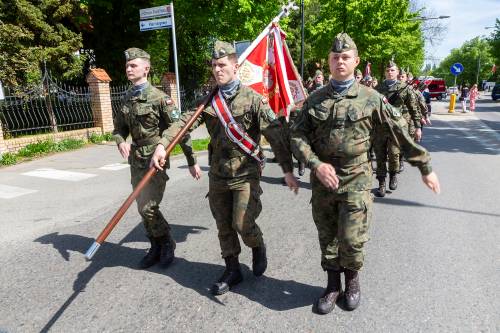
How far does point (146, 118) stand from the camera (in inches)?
143

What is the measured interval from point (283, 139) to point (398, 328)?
159 cm

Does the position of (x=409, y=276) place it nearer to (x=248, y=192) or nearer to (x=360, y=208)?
(x=360, y=208)

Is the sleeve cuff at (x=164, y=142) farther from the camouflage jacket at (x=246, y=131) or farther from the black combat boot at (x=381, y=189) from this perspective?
the black combat boot at (x=381, y=189)

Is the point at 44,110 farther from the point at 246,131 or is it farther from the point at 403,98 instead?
the point at 246,131

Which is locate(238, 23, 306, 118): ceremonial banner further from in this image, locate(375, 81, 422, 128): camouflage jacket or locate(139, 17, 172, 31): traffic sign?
locate(139, 17, 172, 31): traffic sign

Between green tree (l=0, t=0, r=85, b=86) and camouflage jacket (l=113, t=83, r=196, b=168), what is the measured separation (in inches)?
336

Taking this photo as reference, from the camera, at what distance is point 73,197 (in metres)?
6.50

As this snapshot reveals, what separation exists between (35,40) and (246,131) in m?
11.5

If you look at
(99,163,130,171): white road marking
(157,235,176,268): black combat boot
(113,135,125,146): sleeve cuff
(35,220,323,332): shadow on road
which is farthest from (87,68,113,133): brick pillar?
(157,235,176,268): black combat boot

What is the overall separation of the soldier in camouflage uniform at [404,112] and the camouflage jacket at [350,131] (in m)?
3.47

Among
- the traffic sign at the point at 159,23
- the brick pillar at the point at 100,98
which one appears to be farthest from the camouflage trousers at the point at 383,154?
the brick pillar at the point at 100,98

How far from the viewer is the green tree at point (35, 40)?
1055 cm

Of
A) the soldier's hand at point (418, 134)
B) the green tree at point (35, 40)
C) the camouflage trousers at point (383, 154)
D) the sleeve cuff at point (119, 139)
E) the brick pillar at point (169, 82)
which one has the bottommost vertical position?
the camouflage trousers at point (383, 154)

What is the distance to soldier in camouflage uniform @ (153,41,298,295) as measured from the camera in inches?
121
